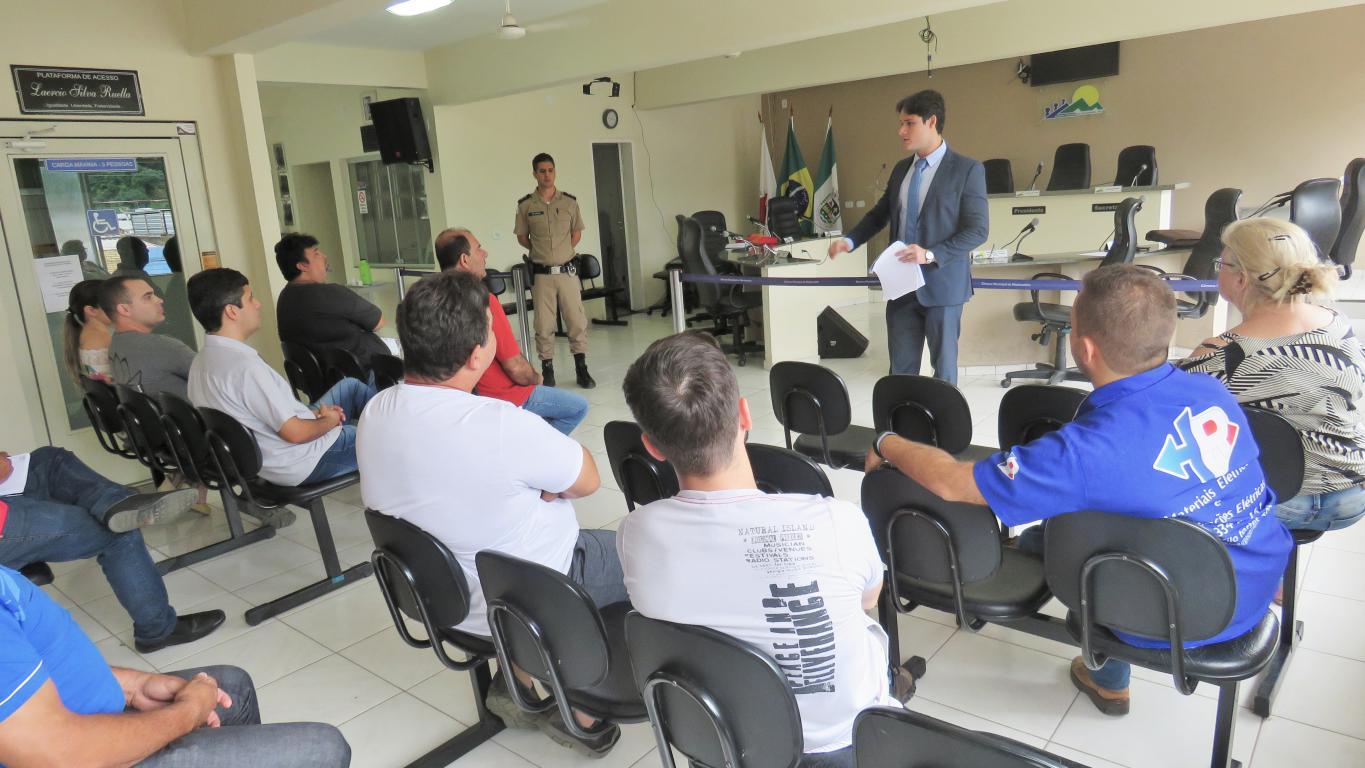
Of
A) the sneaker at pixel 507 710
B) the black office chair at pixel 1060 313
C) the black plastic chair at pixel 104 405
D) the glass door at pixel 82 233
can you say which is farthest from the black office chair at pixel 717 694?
the glass door at pixel 82 233

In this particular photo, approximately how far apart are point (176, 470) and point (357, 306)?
1071 mm

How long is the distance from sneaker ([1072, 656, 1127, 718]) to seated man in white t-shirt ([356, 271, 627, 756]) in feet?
4.24

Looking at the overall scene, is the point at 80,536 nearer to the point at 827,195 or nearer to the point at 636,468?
the point at 636,468

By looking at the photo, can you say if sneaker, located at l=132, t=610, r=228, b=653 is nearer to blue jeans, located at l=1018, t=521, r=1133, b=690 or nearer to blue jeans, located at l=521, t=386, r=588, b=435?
blue jeans, located at l=521, t=386, r=588, b=435

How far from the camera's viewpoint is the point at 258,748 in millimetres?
1415

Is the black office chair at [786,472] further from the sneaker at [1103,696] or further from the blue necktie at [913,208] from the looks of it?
the blue necktie at [913,208]

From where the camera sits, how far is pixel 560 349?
7934 millimetres

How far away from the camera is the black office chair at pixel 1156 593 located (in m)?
1.50

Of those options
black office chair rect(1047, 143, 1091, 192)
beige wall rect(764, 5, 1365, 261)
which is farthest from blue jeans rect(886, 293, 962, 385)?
beige wall rect(764, 5, 1365, 261)

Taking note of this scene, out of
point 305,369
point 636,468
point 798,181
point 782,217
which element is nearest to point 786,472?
point 636,468

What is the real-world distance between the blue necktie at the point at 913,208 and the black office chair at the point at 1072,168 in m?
5.52

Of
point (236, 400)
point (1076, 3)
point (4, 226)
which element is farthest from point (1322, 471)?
point (4, 226)

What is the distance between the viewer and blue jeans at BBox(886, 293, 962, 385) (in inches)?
145

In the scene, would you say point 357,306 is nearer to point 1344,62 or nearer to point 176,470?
point 176,470
